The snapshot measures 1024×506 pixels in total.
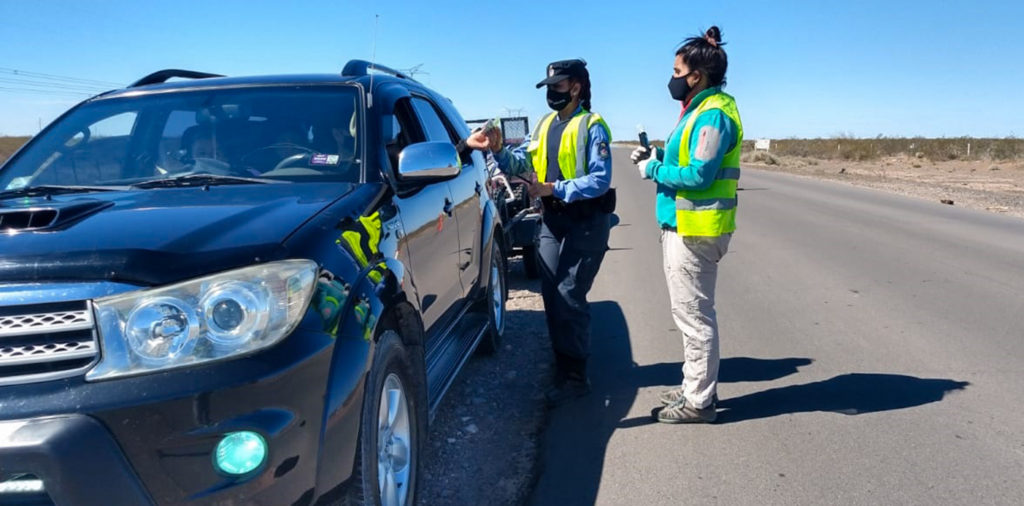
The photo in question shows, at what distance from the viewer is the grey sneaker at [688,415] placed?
169 inches

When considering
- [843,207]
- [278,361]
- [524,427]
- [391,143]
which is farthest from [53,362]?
[843,207]

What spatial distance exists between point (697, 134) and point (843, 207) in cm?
1384

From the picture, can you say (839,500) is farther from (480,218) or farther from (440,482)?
(480,218)

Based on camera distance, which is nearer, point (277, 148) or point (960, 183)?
point (277, 148)

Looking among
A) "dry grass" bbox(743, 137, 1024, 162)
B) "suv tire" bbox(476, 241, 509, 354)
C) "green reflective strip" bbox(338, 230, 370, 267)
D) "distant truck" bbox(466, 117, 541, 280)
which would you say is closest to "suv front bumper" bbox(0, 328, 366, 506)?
"green reflective strip" bbox(338, 230, 370, 267)

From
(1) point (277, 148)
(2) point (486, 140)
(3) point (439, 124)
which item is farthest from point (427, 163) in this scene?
(3) point (439, 124)

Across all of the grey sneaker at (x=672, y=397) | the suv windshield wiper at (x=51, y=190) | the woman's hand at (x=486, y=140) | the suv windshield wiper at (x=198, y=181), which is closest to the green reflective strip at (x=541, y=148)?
the woman's hand at (x=486, y=140)

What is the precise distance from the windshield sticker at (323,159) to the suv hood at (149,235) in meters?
0.56

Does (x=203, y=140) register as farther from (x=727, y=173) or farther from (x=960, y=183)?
(x=960, y=183)

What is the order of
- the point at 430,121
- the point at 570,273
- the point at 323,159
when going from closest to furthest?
1. the point at 323,159
2. the point at 570,273
3. the point at 430,121

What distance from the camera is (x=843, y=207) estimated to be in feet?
53.6

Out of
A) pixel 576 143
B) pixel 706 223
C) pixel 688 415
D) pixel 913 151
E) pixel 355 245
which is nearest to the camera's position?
pixel 355 245

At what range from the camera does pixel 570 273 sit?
15.3ft

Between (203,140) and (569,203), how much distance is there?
207 centimetres
